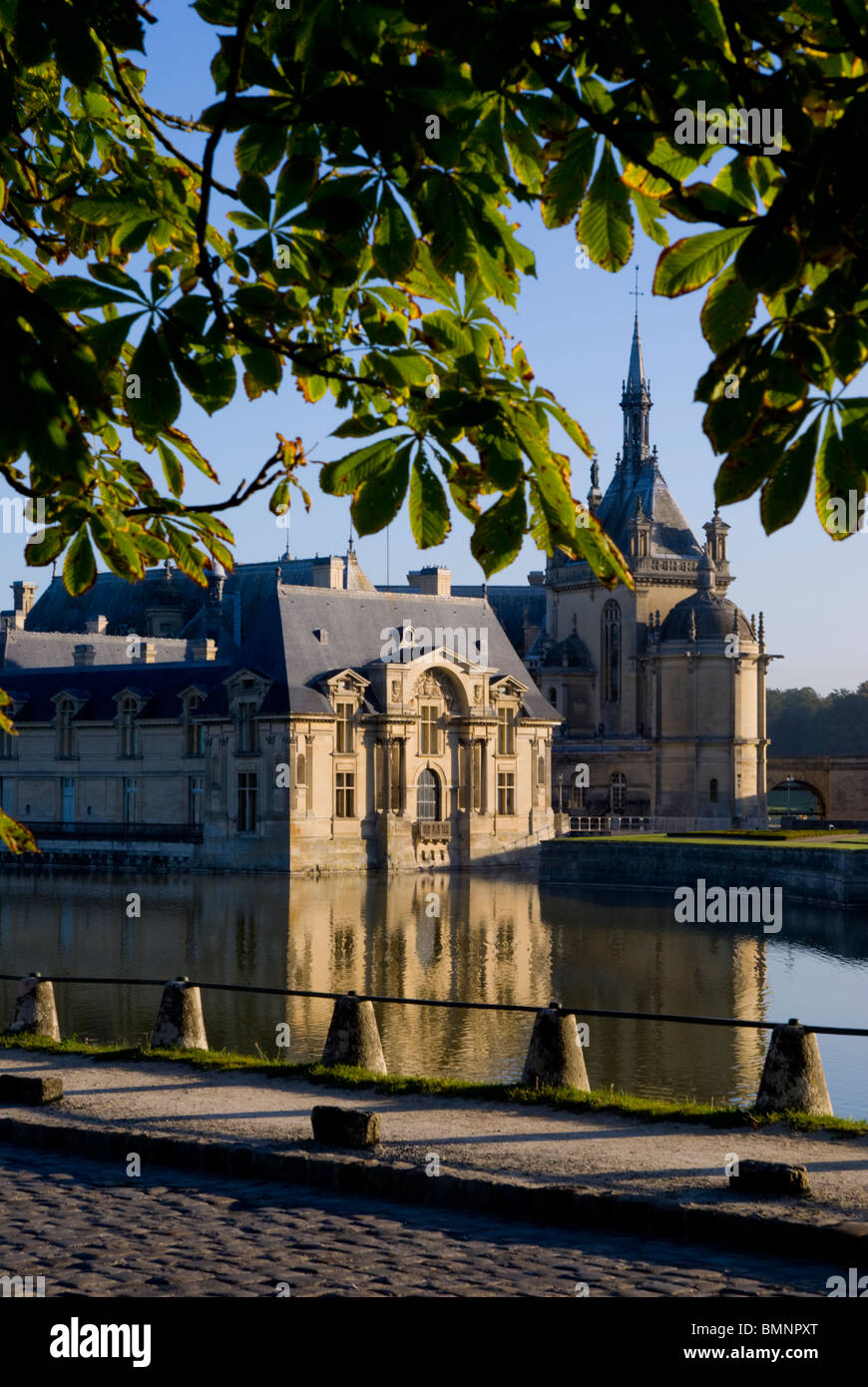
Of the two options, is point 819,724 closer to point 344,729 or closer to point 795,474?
point 344,729

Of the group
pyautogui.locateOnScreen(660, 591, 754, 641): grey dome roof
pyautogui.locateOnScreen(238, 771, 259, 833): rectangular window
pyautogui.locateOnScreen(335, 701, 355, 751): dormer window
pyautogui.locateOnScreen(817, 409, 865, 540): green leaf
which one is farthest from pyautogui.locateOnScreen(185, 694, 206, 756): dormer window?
pyautogui.locateOnScreen(817, 409, 865, 540): green leaf

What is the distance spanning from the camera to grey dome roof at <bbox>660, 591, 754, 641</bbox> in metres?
85.6

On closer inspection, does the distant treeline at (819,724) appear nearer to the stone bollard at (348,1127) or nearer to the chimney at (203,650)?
the chimney at (203,650)

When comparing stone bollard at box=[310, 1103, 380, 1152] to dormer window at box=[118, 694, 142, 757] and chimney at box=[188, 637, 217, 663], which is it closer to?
dormer window at box=[118, 694, 142, 757]

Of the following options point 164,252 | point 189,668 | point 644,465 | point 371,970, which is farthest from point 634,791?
point 164,252

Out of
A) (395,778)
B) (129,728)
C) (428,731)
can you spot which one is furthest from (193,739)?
→ (428,731)

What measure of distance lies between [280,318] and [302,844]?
56.0 meters

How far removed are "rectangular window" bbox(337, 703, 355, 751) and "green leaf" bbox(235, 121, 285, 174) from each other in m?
58.6

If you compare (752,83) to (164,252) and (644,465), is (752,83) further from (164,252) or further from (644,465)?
(644,465)

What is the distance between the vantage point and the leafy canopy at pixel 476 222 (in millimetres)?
4242

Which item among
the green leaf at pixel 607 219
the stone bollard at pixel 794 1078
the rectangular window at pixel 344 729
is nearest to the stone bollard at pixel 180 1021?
the stone bollard at pixel 794 1078

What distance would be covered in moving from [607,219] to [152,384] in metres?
1.39

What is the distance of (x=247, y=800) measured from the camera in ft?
205

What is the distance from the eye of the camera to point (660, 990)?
3078 cm
